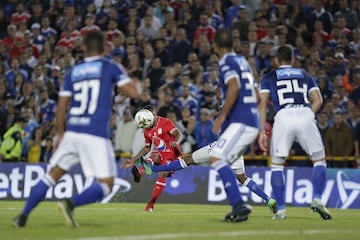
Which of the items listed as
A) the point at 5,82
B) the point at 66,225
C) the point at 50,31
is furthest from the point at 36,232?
the point at 50,31

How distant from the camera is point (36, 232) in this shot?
11539mm

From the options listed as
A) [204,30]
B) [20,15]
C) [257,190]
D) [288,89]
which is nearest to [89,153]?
[288,89]

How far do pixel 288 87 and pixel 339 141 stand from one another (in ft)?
27.7

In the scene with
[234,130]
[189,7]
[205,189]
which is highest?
[189,7]

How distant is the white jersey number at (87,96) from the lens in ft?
39.6

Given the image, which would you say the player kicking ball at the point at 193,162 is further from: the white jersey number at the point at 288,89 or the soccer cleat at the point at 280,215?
the white jersey number at the point at 288,89

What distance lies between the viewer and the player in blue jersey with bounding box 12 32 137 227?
1198cm

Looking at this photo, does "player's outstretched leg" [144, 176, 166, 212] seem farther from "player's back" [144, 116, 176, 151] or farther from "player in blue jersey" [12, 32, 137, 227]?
"player in blue jersey" [12, 32, 137, 227]

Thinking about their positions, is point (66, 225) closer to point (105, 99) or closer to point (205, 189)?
point (105, 99)

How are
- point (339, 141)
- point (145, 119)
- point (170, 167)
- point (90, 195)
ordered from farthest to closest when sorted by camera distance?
point (339, 141)
point (145, 119)
point (170, 167)
point (90, 195)

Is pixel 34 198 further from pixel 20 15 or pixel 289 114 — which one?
pixel 20 15

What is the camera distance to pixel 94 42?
12.2 metres

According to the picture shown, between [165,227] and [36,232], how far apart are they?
175cm

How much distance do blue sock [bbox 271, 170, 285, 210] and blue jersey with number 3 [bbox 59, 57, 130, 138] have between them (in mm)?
3810
